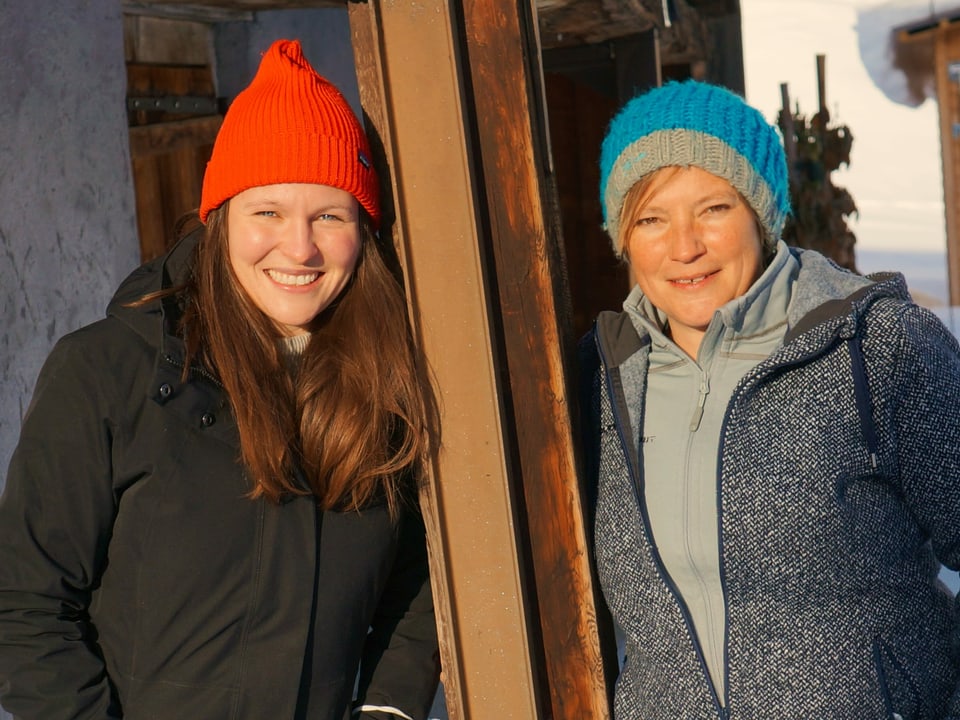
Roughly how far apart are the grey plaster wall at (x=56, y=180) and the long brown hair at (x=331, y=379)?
1118 millimetres

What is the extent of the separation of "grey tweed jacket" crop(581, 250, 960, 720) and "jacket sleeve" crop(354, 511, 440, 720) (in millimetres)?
→ 534

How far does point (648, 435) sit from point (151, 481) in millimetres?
825

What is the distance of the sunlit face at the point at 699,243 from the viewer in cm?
181

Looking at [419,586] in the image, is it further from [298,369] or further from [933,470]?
[933,470]

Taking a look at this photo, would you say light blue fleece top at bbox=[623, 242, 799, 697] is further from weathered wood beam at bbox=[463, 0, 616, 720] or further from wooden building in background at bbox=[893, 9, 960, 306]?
wooden building in background at bbox=[893, 9, 960, 306]

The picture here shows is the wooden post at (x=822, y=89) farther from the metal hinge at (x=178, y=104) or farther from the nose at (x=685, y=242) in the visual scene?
the nose at (x=685, y=242)

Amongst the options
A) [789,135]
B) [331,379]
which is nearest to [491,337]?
[331,379]

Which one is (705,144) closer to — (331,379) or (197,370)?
(331,379)

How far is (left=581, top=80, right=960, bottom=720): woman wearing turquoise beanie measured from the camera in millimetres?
1676

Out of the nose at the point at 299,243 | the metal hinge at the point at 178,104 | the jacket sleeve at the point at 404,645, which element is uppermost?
the metal hinge at the point at 178,104

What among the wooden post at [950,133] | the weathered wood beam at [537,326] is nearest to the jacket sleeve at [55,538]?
the weathered wood beam at [537,326]

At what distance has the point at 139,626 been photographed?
1.75 meters

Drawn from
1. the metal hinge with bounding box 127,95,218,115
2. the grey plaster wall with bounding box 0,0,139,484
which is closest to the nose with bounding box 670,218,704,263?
the grey plaster wall with bounding box 0,0,139,484

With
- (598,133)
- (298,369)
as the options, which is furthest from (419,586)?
(598,133)
